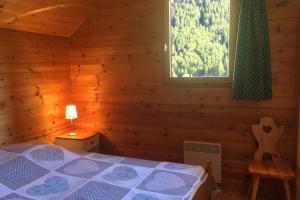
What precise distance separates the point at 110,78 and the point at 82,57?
0.48 meters

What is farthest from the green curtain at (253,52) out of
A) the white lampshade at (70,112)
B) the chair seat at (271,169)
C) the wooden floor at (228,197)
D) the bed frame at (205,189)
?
the white lampshade at (70,112)

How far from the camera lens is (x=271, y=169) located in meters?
2.53

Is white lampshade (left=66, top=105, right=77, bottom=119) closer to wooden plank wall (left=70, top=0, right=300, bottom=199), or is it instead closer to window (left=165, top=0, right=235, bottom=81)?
wooden plank wall (left=70, top=0, right=300, bottom=199)

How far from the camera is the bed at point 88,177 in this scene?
187cm

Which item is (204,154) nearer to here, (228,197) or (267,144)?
(228,197)

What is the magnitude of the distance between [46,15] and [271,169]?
2703 millimetres

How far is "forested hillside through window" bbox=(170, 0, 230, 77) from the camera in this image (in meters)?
2.90

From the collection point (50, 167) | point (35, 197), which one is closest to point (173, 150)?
point (50, 167)

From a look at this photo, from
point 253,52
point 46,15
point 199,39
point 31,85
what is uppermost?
point 46,15

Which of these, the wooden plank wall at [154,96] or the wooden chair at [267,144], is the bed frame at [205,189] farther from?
the wooden plank wall at [154,96]

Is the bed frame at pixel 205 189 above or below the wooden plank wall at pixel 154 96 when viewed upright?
below

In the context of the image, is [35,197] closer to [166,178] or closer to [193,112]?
[166,178]

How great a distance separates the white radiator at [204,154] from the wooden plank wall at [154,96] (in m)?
0.08

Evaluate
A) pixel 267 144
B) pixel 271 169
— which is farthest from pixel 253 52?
pixel 271 169
